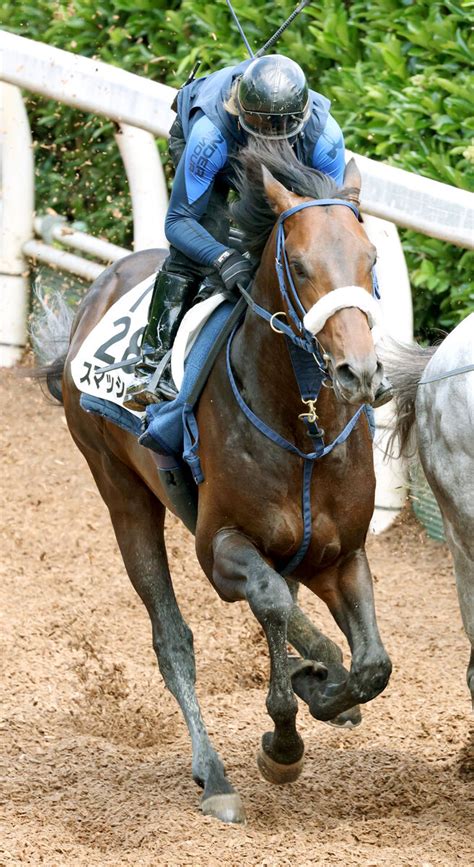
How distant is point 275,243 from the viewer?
419 cm

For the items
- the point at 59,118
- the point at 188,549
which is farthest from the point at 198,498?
the point at 59,118

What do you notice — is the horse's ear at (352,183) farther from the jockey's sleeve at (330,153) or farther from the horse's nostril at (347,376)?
the horse's nostril at (347,376)

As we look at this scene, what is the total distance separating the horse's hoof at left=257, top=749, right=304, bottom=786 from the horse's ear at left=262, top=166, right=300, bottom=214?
68.1 inches

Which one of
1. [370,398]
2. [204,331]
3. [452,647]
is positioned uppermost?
[370,398]

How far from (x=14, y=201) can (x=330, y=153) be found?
510cm

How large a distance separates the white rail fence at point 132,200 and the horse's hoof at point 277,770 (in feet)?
4.54

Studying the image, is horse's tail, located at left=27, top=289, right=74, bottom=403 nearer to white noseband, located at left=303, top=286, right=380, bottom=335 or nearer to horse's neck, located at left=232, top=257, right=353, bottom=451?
horse's neck, located at left=232, top=257, right=353, bottom=451

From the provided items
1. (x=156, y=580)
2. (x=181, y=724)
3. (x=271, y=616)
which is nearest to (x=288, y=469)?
(x=271, y=616)

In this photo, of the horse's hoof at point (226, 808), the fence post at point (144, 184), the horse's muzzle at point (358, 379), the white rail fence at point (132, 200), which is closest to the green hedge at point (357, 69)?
the white rail fence at point (132, 200)

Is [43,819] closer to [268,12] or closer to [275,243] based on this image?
[275,243]

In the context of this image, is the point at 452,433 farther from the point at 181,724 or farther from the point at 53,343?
the point at 53,343

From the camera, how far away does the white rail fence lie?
20.8 ft

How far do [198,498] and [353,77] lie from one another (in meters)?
3.34

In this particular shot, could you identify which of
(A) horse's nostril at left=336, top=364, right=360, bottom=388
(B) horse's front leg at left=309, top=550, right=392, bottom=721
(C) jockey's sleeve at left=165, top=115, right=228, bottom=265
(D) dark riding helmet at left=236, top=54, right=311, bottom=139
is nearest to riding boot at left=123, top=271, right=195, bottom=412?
(C) jockey's sleeve at left=165, top=115, right=228, bottom=265
